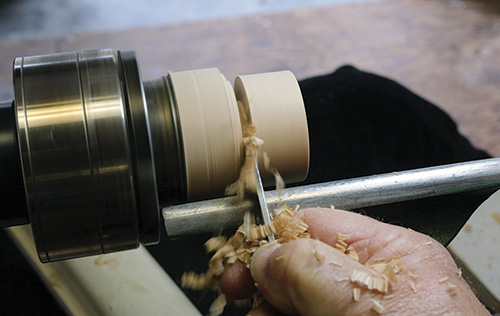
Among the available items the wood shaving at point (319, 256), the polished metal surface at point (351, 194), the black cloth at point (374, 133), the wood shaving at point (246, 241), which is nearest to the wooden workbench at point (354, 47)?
the black cloth at point (374, 133)

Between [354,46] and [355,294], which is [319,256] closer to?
[355,294]

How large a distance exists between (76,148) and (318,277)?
0.35 m

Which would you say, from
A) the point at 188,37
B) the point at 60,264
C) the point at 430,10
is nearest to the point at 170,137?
the point at 60,264

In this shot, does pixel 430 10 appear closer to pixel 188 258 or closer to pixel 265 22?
pixel 265 22

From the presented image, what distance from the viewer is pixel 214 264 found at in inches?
29.8

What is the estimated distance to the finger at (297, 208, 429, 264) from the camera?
2.39 ft

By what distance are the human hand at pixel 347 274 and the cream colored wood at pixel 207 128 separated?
14 cm

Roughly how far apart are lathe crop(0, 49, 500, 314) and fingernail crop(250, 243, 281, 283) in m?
0.11

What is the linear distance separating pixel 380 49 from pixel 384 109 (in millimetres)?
977

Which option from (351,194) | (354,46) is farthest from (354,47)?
(351,194)

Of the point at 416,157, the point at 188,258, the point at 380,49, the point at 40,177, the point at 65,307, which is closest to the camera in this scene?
the point at 40,177

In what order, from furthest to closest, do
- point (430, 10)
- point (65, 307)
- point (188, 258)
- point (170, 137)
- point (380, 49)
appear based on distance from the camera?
point (430, 10) → point (380, 49) → point (188, 258) → point (65, 307) → point (170, 137)

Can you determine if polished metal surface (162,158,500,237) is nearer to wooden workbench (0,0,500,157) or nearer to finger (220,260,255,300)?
finger (220,260,255,300)

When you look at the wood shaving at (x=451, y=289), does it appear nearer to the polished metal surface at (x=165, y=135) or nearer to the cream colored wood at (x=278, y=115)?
the cream colored wood at (x=278, y=115)
